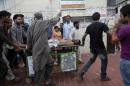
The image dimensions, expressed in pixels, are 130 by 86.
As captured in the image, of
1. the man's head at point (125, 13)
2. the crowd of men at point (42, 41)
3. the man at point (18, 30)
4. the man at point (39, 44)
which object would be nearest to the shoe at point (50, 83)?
the crowd of men at point (42, 41)

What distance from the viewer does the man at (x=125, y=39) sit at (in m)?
4.72

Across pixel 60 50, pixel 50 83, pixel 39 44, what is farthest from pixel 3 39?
pixel 60 50

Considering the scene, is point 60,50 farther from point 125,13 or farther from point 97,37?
point 125,13

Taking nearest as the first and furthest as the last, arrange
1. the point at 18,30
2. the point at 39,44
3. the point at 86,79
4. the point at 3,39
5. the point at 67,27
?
the point at 3,39 → the point at 39,44 → the point at 86,79 → the point at 18,30 → the point at 67,27

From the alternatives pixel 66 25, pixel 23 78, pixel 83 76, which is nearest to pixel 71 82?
pixel 83 76

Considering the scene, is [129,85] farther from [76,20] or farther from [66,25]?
[76,20]

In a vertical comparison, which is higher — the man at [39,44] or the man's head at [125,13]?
the man's head at [125,13]

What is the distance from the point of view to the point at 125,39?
4805mm

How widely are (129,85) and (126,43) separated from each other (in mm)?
655

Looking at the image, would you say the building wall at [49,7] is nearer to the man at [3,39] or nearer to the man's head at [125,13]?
the man at [3,39]

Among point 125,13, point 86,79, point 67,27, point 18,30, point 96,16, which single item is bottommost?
point 86,79

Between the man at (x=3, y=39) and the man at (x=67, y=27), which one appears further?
the man at (x=67, y=27)

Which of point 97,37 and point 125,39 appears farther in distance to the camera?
point 97,37

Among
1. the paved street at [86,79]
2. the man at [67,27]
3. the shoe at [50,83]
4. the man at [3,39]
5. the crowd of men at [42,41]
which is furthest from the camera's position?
the man at [67,27]
